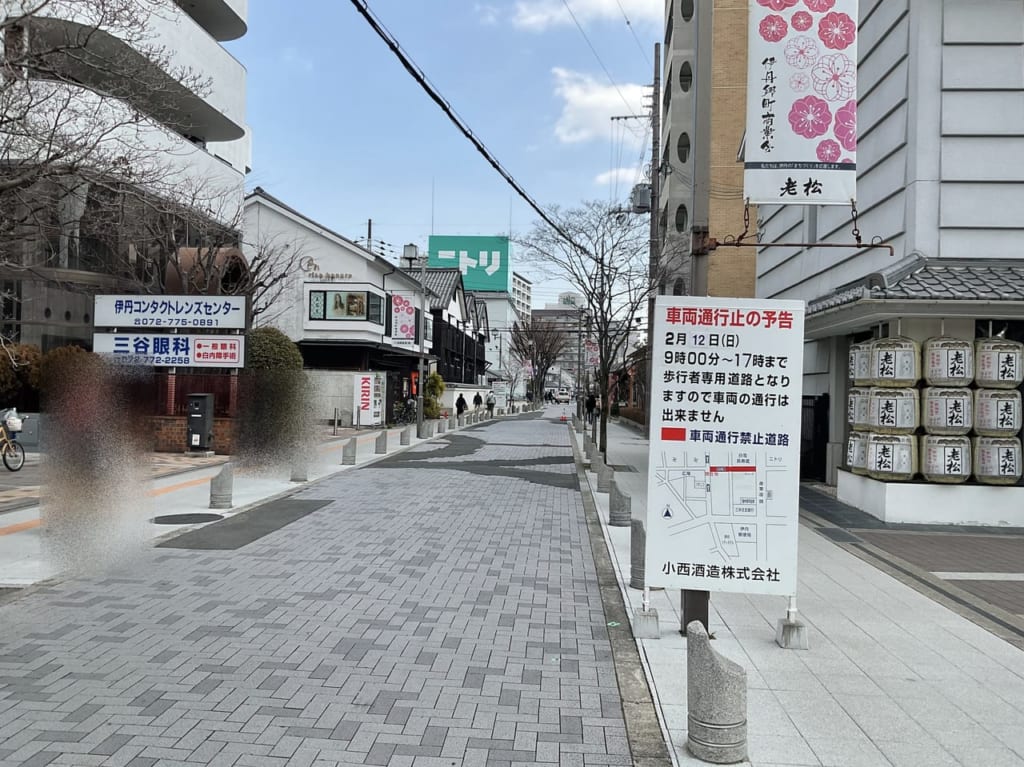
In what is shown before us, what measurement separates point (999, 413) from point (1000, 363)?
0.71 metres

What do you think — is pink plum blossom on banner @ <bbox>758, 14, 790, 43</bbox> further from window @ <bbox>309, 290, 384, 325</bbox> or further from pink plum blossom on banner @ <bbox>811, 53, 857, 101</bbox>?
window @ <bbox>309, 290, 384, 325</bbox>

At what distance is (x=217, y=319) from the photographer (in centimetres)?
1617

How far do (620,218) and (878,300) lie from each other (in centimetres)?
931

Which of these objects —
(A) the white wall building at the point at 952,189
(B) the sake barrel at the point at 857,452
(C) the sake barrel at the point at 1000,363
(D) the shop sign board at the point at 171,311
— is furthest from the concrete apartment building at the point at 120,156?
(C) the sake barrel at the point at 1000,363

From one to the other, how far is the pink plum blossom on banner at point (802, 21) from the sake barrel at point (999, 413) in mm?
7082

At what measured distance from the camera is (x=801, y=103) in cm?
621

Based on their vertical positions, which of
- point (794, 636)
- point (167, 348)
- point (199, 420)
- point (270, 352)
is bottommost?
point (794, 636)

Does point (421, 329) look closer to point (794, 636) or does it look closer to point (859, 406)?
point (859, 406)

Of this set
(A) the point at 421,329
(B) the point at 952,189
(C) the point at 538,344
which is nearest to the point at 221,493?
(B) the point at 952,189

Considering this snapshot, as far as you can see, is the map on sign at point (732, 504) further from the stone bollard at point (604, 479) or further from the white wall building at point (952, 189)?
the stone bollard at point (604, 479)

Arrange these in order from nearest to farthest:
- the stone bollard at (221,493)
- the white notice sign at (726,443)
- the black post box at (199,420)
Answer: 1. the white notice sign at (726,443)
2. the stone bollard at (221,493)
3. the black post box at (199,420)

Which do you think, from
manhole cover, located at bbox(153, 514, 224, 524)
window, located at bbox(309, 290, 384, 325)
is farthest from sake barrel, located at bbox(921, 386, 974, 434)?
window, located at bbox(309, 290, 384, 325)

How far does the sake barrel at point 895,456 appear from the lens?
10867 millimetres

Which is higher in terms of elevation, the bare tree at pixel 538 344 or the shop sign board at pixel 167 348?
the bare tree at pixel 538 344
